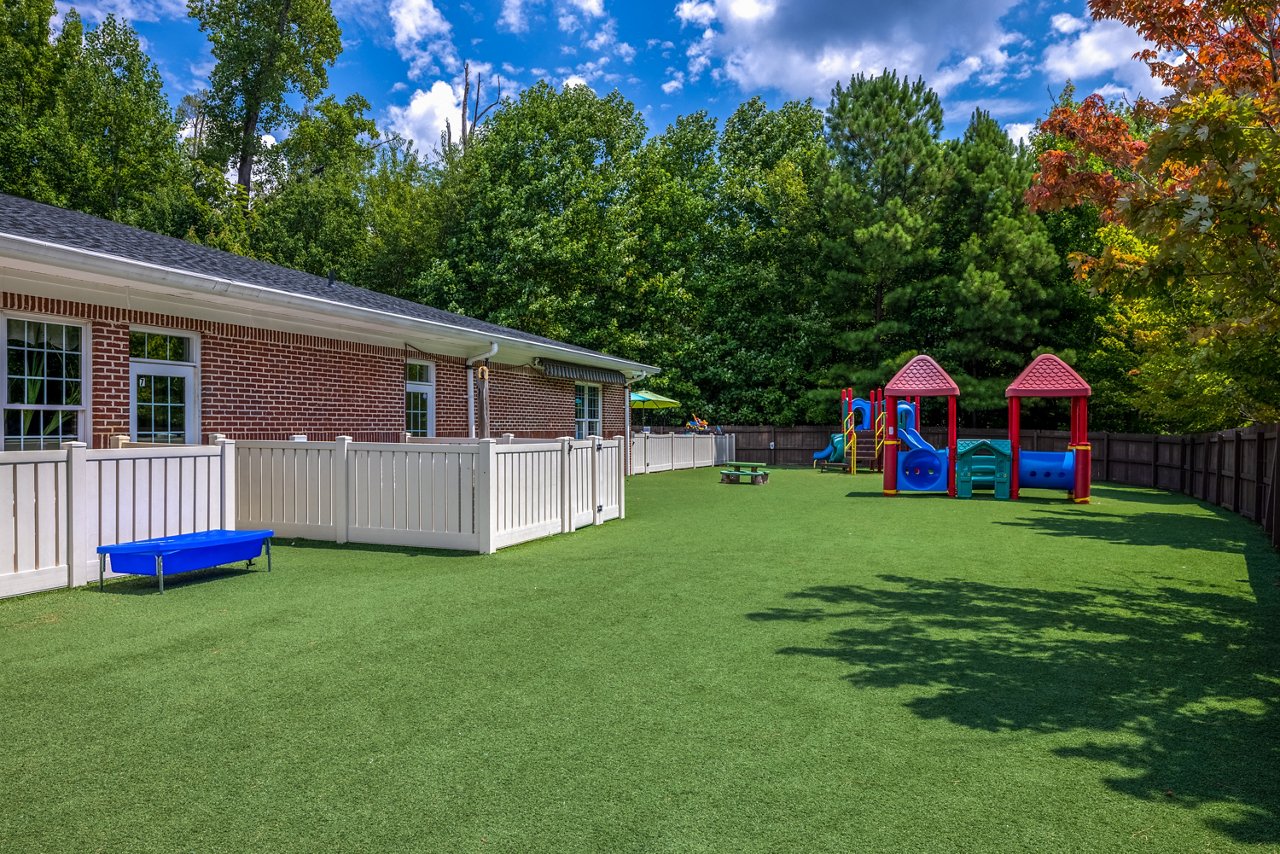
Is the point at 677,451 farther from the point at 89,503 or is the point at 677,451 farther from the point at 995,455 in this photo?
the point at 89,503

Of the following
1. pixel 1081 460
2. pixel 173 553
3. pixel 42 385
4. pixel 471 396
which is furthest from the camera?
pixel 471 396

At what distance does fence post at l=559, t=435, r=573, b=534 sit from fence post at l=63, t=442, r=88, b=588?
499 centimetres

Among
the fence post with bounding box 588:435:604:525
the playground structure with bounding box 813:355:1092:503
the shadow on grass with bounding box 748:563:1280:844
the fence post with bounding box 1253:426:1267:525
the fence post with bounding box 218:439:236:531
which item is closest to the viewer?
the shadow on grass with bounding box 748:563:1280:844

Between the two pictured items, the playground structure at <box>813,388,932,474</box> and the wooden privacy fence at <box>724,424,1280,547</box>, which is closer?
the wooden privacy fence at <box>724,424,1280,547</box>

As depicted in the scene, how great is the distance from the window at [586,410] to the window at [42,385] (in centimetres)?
1256

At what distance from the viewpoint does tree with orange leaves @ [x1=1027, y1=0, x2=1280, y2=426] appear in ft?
14.1

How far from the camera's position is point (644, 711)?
380 cm

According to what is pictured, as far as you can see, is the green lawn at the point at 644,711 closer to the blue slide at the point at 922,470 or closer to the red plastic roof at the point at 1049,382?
the red plastic roof at the point at 1049,382

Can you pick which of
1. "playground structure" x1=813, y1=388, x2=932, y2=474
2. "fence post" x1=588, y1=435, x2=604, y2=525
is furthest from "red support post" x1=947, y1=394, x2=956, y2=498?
"fence post" x1=588, y1=435, x2=604, y2=525

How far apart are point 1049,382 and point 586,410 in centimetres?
1114

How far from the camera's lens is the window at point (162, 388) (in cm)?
903

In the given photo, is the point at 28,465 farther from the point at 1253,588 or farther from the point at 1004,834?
the point at 1253,588

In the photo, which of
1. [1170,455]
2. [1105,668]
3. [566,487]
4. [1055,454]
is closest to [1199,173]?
[1105,668]

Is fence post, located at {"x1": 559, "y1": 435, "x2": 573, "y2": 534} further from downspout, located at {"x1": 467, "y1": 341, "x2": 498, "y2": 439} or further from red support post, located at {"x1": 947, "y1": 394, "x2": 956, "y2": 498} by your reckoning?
red support post, located at {"x1": 947, "y1": 394, "x2": 956, "y2": 498}
